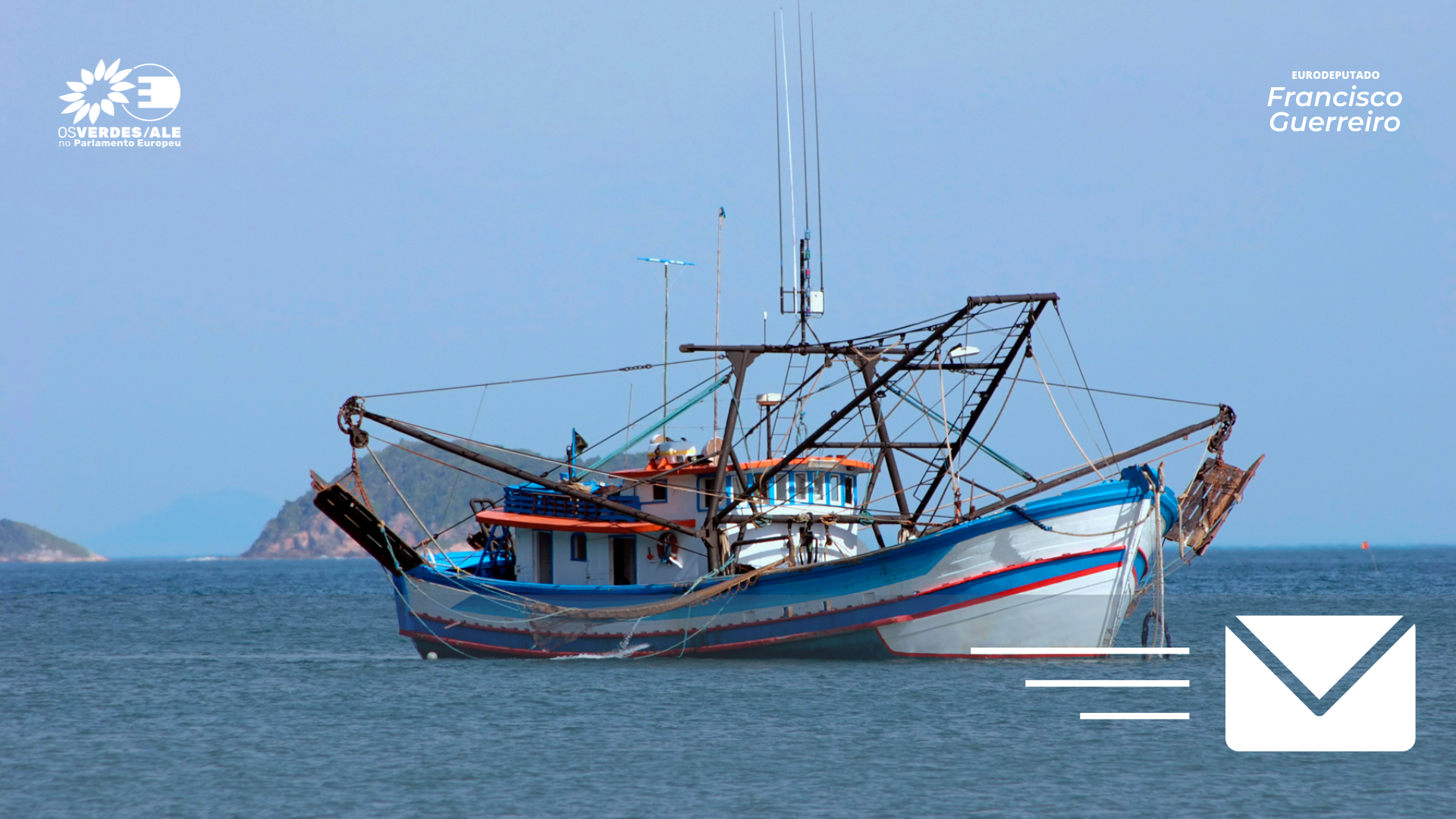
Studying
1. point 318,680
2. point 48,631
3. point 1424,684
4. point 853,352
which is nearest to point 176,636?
point 48,631

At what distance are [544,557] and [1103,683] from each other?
1192 cm

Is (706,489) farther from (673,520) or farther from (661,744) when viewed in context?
(661,744)

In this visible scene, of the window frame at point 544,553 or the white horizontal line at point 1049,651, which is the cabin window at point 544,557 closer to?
the window frame at point 544,553

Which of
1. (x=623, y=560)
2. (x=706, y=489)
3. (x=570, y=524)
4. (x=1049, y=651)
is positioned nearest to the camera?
(x=1049, y=651)

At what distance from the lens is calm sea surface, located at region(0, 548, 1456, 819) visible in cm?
1803

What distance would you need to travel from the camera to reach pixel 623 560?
3073 cm

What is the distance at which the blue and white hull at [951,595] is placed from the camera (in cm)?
2633

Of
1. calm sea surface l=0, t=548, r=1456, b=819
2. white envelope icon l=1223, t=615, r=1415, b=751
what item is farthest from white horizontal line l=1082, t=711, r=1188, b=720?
white envelope icon l=1223, t=615, r=1415, b=751

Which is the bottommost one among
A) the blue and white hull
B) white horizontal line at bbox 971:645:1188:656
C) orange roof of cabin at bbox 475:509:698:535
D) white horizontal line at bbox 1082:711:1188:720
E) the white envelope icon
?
the white envelope icon

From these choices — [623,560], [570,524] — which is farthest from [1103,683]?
[570,524]

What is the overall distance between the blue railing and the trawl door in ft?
1.88

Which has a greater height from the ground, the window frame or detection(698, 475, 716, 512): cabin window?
detection(698, 475, 716, 512): cabin window

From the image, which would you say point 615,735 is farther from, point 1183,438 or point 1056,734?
point 1183,438

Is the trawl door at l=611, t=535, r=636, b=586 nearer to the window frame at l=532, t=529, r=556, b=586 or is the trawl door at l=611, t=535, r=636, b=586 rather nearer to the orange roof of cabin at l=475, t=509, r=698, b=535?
the orange roof of cabin at l=475, t=509, r=698, b=535
